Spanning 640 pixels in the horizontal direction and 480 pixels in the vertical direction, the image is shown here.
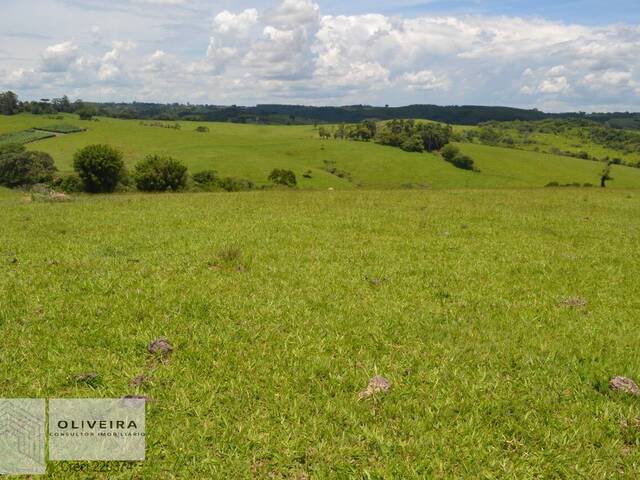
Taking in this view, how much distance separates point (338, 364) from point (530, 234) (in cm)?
1489

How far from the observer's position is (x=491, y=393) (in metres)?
7.05

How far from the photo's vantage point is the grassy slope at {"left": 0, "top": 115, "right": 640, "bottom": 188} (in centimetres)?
11638

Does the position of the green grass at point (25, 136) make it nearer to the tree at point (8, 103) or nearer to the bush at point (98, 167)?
the tree at point (8, 103)

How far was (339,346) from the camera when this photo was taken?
8523 mm

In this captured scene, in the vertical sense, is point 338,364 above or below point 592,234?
below

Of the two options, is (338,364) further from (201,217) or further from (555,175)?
(555,175)

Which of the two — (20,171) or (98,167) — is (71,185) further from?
(20,171)

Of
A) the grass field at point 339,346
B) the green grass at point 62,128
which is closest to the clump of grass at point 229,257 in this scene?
the grass field at point 339,346

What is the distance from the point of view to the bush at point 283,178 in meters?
102

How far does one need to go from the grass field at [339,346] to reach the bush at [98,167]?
44.7 m

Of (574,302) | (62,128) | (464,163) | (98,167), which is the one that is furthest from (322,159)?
(574,302)

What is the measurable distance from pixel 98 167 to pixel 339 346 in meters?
59.1

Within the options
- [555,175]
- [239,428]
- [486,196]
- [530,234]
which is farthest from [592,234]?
[555,175]

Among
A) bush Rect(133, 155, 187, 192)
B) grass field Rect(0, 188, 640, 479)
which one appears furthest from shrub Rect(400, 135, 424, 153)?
grass field Rect(0, 188, 640, 479)
